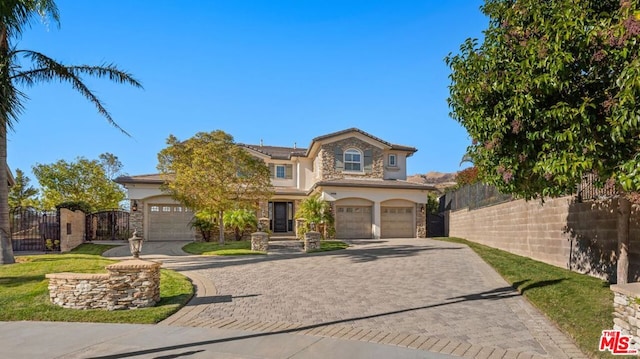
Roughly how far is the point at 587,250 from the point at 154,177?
76.6ft

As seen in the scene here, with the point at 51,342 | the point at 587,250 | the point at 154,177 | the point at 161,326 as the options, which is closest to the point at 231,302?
the point at 161,326

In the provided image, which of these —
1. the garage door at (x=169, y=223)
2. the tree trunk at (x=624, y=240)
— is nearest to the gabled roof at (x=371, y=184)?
the garage door at (x=169, y=223)

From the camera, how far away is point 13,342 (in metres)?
5.86

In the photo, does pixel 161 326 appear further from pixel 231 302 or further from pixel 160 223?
pixel 160 223

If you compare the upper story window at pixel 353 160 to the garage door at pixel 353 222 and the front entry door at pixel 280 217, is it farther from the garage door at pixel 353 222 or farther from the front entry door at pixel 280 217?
the front entry door at pixel 280 217

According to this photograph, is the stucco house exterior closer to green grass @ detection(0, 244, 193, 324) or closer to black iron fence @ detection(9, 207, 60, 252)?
black iron fence @ detection(9, 207, 60, 252)

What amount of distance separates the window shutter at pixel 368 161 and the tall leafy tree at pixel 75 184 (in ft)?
67.0

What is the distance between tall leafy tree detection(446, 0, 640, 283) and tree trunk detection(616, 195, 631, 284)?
7.48ft

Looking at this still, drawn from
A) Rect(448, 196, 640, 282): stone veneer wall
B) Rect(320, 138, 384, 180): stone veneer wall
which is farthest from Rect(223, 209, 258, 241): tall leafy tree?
Rect(448, 196, 640, 282): stone veneer wall

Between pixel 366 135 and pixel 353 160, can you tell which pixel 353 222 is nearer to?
pixel 353 160

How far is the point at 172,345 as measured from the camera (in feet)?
18.4

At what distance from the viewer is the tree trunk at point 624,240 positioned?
8.01 m

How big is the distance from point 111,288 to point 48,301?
1549 millimetres

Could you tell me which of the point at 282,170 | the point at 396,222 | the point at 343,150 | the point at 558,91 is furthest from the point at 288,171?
the point at 558,91
